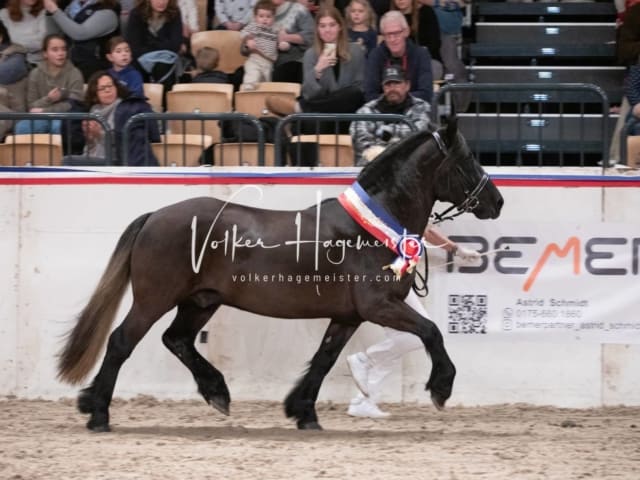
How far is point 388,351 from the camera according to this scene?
9633 millimetres

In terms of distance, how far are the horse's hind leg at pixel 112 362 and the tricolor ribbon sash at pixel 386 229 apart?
4.75 ft

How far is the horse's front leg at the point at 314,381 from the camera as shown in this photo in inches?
366

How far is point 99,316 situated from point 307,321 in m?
1.69

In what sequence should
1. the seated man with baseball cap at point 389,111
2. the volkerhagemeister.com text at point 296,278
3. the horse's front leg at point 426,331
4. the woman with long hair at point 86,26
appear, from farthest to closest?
1. the woman with long hair at point 86,26
2. the seated man with baseball cap at point 389,111
3. the volkerhagemeister.com text at point 296,278
4. the horse's front leg at point 426,331

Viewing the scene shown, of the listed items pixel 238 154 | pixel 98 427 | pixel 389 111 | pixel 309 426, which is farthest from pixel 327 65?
pixel 98 427

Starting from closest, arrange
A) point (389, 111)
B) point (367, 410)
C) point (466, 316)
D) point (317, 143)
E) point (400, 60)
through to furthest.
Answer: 1. point (367, 410)
2. point (466, 316)
3. point (317, 143)
4. point (389, 111)
5. point (400, 60)

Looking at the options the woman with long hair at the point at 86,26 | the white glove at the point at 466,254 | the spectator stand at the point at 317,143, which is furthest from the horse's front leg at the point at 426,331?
the woman with long hair at the point at 86,26

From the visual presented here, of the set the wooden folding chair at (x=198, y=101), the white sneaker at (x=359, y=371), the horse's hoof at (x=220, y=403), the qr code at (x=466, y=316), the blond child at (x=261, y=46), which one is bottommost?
the horse's hoof at (x=220, y=403)

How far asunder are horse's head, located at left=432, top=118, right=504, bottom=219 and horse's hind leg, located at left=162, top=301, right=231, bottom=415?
67.1 inches

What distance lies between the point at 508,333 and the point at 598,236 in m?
0.94

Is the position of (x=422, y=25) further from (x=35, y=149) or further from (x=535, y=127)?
(x=35, y=149)

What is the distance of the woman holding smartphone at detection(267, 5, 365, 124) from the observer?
→ 38.4 ft

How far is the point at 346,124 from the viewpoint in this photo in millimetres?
11172

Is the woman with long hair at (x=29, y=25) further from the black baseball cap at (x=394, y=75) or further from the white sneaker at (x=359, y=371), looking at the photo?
the white sneaker at (x=359, y=371)
